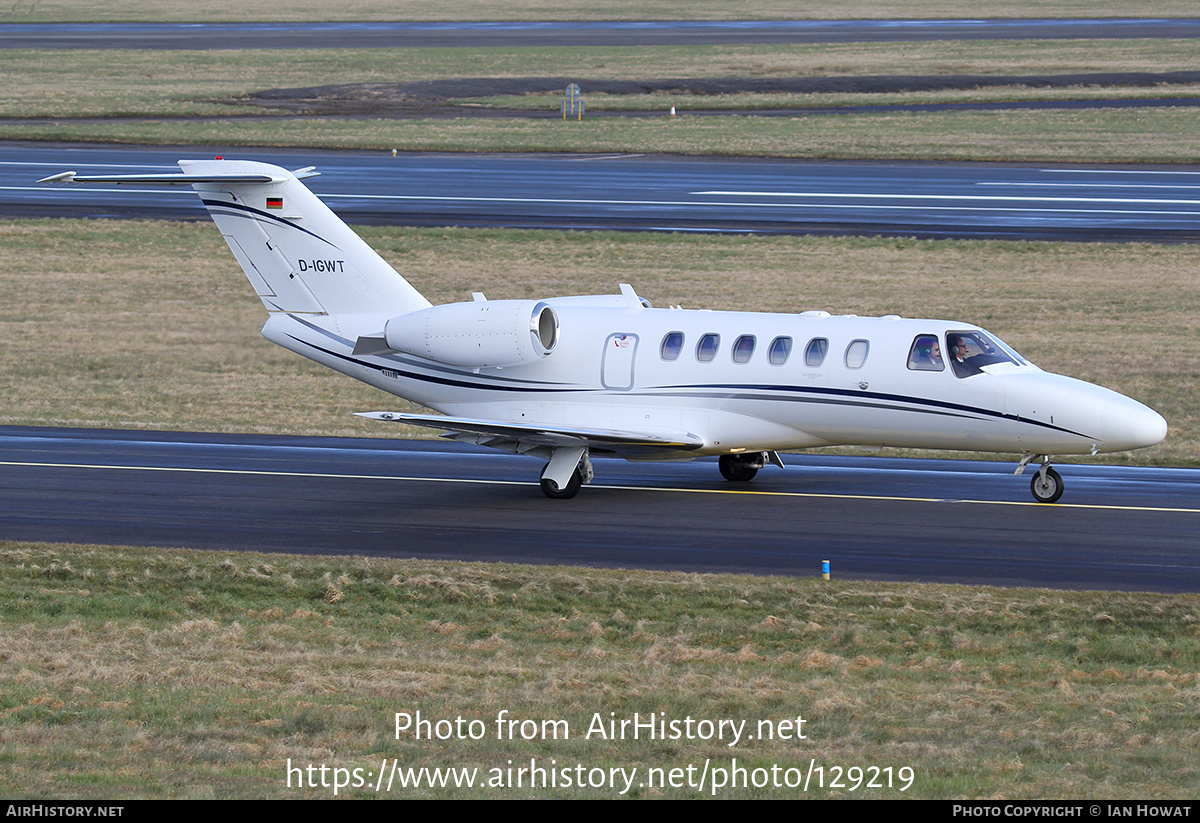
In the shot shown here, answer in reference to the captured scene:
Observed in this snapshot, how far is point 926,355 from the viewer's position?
74.2 feet

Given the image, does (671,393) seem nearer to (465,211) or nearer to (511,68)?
(465,211)

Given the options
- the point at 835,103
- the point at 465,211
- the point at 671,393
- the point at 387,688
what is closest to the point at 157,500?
the point at 671,393

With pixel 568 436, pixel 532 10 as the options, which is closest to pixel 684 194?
pixel 568 436

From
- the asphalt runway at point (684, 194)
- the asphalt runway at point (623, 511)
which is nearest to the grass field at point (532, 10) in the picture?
the asphalt runway at point (684, 194)

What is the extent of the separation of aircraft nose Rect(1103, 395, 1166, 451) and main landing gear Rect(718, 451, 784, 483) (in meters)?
5.35

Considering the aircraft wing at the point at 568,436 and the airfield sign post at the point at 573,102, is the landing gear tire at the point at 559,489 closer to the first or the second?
the aircraft wing at the point at 568,436

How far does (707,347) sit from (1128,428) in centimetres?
630

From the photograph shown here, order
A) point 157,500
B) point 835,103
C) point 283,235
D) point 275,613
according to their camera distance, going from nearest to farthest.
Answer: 1. point 275,613
2. point 157,500
3. point 283,235
4. point 835,103

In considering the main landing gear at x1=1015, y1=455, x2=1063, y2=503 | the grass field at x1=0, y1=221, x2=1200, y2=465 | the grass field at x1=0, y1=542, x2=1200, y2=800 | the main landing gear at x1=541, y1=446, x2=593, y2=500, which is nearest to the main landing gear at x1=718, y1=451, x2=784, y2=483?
the main landing gear at x1=541, y1=446, x2=593, y2=500

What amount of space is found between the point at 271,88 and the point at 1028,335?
185 ft

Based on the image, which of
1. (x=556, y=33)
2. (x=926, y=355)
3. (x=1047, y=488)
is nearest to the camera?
(x=1047, y=488)

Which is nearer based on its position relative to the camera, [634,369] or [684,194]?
[634,369]

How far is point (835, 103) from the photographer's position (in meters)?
74.3

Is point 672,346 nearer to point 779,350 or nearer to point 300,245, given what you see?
point 779,350
